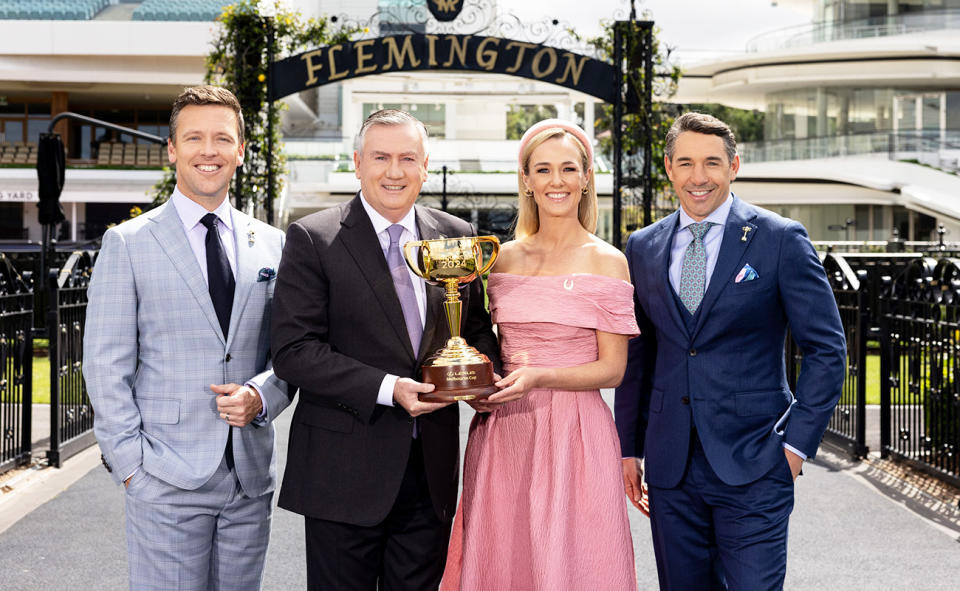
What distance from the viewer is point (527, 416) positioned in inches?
136

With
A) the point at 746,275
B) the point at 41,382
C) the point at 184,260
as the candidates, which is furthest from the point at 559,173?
the point at 41,382

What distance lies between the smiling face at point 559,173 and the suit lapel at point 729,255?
1.82 ft

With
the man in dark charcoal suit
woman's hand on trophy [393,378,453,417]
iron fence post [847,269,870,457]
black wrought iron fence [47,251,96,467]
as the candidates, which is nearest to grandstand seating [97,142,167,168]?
black wrought iron fence [47,251,96,467]

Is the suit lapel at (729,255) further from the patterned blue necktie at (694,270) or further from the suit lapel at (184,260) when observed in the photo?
the suit lapel at (184,260)

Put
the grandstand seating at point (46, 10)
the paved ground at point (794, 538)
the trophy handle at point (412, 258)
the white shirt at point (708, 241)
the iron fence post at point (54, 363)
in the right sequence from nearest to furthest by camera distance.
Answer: the trophy handle at point (412, 258) → the white shirt at point (708, 241) → the paved ground at point (794, 538) → the iron fence post at point (54, 363) → the grandstand seating at point (46, 10)

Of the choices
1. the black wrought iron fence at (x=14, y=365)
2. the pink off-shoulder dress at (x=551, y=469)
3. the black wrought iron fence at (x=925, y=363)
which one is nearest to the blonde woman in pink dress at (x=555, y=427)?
the pink off-shoulder dress at (x=551, y=469)

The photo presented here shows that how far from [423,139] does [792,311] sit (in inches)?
56.1

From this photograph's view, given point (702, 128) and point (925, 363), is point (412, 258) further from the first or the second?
point (925, 363)

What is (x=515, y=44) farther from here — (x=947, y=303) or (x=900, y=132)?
(x=900, y=132)

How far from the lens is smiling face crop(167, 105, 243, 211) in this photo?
3268 mm

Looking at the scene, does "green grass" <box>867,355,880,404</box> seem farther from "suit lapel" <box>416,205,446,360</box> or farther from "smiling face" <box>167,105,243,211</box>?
"smiling face" <box>167,105,243,211</box>

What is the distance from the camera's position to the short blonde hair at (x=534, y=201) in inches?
137

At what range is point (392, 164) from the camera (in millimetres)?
3244

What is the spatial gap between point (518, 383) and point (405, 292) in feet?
1.68
